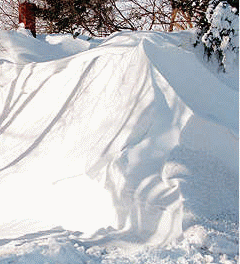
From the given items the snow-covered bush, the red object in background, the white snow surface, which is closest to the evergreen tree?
the snow-covered bush

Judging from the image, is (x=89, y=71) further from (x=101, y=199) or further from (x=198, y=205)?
(x=198, y=205)

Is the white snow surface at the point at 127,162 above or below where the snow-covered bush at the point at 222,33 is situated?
below

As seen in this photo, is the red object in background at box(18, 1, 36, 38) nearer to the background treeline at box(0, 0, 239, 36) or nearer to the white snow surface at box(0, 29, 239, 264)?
the background treeline at box(0, 0, 239, 36)

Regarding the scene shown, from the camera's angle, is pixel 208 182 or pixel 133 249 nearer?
pixel 133 249

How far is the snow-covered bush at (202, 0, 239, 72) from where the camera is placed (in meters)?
5.81

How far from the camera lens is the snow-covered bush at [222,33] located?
5.81 meters

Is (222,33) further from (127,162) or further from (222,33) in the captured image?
(127,162)

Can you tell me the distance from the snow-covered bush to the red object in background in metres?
5.28

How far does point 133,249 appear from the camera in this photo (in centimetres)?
409

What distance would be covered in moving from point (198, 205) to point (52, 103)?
277 centimetres

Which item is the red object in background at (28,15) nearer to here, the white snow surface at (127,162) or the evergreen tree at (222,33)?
the white snow surface at (127,162)

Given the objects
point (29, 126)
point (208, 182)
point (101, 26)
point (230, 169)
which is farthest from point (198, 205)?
point (101, 26)

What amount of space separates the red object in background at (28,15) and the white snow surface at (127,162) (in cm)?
400

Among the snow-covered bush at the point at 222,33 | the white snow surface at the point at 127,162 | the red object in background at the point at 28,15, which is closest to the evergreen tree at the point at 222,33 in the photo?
the snow-covered bush at the point at 222,33
